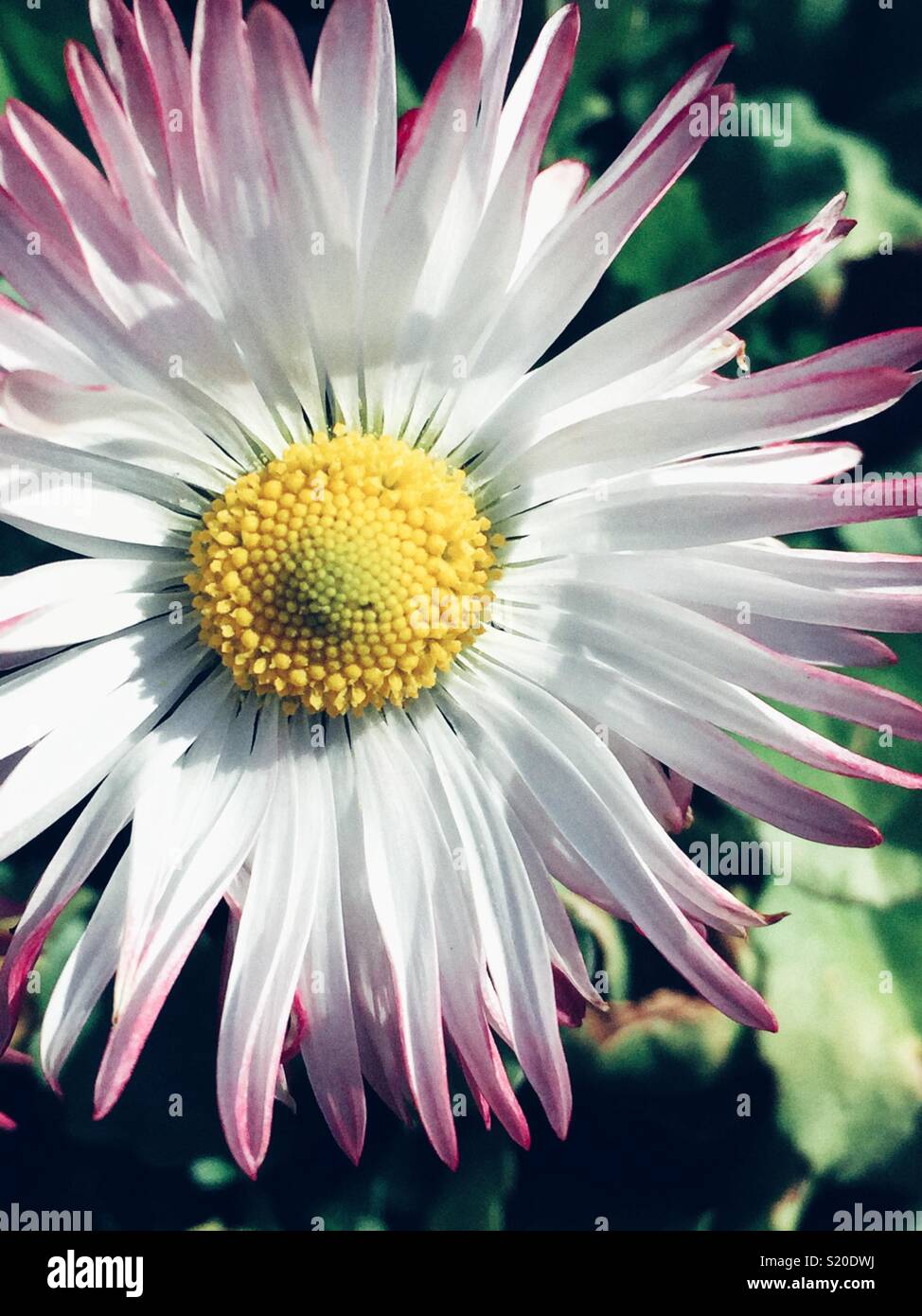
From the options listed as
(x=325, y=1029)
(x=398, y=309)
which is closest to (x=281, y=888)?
(x=325, y=1029)

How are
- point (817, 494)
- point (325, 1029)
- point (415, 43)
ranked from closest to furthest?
Result: point (817, 494)
point (325, 1029)
point (415, 43)

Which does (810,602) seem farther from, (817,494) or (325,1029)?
(325,1029)

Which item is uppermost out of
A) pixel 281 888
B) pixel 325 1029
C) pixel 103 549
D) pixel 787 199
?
pixel 787 199

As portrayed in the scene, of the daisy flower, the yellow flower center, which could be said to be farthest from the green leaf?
the yellow flower center

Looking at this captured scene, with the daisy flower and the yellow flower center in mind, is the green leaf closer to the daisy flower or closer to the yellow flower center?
the daisy flower

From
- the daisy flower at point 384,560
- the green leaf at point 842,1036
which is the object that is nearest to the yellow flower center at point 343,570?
the daisy flower at point 384,560

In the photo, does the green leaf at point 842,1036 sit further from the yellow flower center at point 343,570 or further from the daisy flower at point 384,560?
the yellow flower center at point 343,570

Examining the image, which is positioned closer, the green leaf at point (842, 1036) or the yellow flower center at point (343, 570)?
the yellow flower center at point (343, 570)

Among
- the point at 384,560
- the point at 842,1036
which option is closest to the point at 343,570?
the point at 384,560
